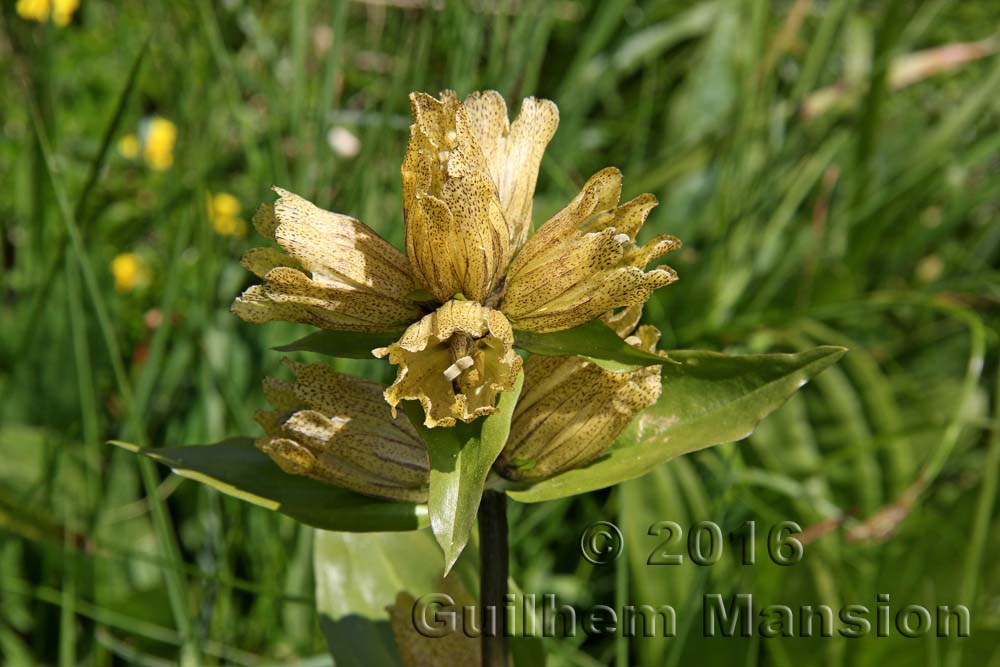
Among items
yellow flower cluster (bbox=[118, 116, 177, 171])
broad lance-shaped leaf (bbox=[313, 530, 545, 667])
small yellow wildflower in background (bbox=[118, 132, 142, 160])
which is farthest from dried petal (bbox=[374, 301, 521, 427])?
small yellow wildflower in background (bbox=[118, 132, 142, 160])

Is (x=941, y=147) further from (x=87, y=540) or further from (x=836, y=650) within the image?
(x=87, y=540)

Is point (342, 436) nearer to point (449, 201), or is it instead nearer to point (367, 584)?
point (449, 201)

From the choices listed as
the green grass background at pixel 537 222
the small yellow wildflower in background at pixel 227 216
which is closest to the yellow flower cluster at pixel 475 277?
the green grass background at pixel 537 222

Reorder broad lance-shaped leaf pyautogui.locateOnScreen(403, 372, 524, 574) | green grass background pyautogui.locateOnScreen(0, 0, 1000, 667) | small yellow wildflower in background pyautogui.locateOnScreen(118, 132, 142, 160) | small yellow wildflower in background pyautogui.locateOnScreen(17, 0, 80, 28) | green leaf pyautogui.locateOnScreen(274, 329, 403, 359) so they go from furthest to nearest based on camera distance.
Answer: small yellow wildflower in background pyautogui.locateOnScreen(118, 132, 142, 160)
small yellow wildflower in background pyautogui.locateOnScreen(17, 0, 80, 28)
green grass background pyautogui.locateOnScreen(0, 0, 1000, 667)
green leaf pyautogui.locateOnScreen(274, 329, 403, 359)
broad lance-shaped leaf pyautogui.locateOnScreen(403, 372, 524, 574)

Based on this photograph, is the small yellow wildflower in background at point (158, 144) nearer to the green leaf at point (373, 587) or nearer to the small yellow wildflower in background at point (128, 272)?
the small yellow wildflower in background at point (128, 272)

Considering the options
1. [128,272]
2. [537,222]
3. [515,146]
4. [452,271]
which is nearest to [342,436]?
[452,271]

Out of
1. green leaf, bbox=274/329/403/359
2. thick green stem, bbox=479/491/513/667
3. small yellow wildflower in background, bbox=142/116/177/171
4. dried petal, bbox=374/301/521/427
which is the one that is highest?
small yellow wildflower in background, bbox=142/116/177/171

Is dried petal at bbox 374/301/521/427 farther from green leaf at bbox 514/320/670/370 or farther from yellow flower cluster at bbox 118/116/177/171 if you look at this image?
yellow flower cluster at bbox 118/116/177/171
